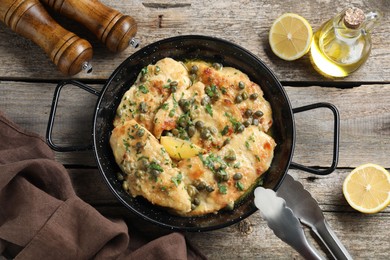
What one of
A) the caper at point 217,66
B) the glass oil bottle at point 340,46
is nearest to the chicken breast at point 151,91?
the caper at point 217,66

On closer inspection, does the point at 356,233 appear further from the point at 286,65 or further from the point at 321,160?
the point at 286,65

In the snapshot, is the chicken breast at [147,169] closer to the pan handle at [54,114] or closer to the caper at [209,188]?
the caper at [209,188]

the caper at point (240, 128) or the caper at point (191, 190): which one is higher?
the caper at point (240, 128)

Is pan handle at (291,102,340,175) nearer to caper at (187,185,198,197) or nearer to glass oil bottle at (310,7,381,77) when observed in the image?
glass oil bottle at (310,7,381,77)

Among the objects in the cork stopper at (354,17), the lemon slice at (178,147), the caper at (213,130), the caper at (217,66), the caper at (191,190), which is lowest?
the caper at (191,190)

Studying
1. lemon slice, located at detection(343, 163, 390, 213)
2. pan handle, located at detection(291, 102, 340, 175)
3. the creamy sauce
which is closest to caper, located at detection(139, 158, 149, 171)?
the creamy sauce

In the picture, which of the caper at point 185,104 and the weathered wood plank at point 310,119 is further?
the weathered wood plank at point 310,119
